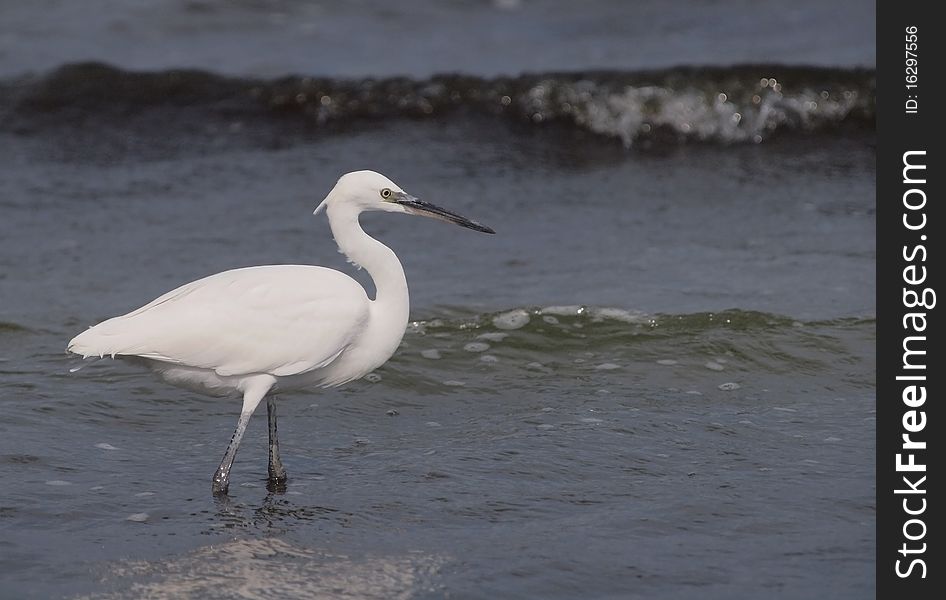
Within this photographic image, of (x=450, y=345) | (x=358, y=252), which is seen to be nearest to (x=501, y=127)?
(x=450, y=345)

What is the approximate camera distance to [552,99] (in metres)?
12.6

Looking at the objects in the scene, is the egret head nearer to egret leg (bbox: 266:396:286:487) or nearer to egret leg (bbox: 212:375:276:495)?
egret leg (bbox: 212:375:276:495)

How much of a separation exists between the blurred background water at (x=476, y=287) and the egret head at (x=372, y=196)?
46.0 inches

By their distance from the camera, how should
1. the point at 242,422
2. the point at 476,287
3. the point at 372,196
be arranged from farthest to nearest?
the point at 476,287, the point at 372,196, the point at 242,422

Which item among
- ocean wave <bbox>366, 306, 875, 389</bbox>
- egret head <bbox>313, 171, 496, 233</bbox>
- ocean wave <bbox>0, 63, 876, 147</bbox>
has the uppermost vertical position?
ocean wave <bbox>0, 63, 876, 147</bbox>

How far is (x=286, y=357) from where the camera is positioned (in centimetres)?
544

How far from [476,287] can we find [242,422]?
10.5ft

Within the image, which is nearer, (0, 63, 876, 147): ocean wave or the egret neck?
the egret neck

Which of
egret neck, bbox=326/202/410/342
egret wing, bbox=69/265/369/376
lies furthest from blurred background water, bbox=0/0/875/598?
egret neck, bbox=326/202/410/342

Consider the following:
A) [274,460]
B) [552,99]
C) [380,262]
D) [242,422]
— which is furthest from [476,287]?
[552,99]

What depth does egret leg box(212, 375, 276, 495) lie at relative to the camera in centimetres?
538

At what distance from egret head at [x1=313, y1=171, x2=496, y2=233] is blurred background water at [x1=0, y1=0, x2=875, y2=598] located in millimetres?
1169

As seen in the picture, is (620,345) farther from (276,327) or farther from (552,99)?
(552,99)
